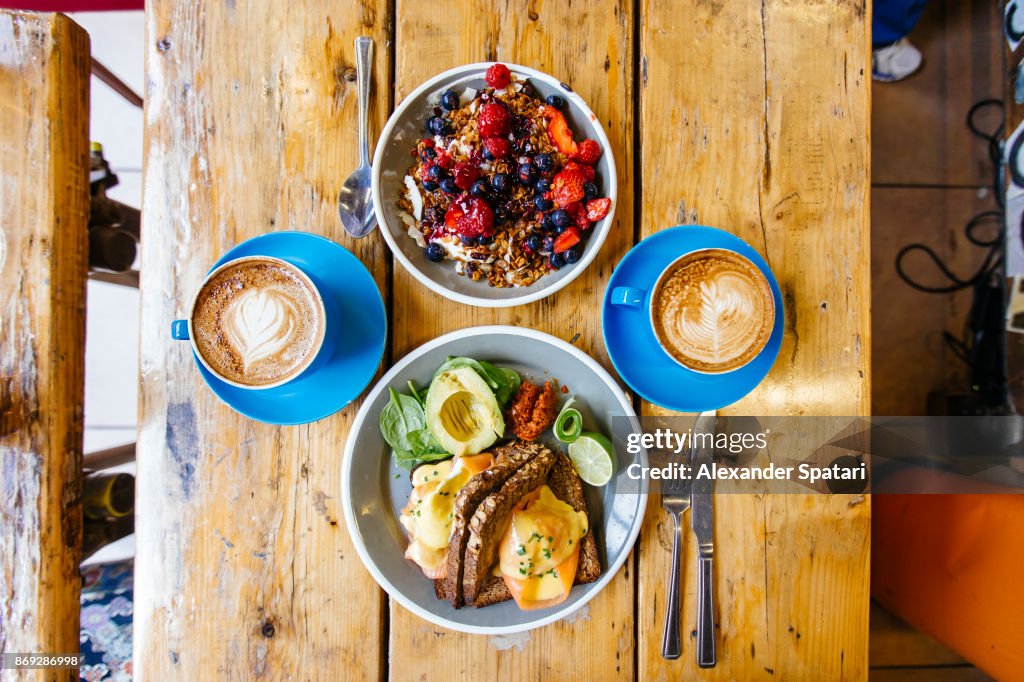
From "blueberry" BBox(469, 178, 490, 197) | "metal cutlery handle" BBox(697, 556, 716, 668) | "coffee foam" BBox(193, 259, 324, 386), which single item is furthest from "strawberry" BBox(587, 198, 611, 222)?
"metal cutlery handle" BBox(697, 556, 716, 668)

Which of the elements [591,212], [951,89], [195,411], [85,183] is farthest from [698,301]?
[951,89]

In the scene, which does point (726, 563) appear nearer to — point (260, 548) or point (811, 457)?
point (811, 457)

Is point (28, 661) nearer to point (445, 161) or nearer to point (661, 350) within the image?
point (445, 161)

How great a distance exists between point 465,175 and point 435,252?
172 mm

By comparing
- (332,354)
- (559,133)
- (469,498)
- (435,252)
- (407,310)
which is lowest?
(469,498)

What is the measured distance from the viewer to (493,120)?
1.15 m

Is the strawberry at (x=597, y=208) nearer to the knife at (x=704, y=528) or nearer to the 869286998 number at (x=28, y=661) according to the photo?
the knife at (x=704, y=528)

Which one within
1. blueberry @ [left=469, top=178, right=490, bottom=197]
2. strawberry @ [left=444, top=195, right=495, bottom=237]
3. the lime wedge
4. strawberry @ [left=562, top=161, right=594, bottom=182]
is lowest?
the lime wedge

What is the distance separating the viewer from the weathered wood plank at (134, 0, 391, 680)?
129cm

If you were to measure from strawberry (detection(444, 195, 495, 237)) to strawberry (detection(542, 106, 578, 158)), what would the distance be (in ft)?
0.67

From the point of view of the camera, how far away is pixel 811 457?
1.30 m

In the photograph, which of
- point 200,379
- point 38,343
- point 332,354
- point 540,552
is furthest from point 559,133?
point 38,343

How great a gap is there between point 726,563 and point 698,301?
2.06 ft

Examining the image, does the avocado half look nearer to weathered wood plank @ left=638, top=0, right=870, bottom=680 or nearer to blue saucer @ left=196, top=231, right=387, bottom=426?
blue saucer @ left=196, top=231, right=387, bottom=426
